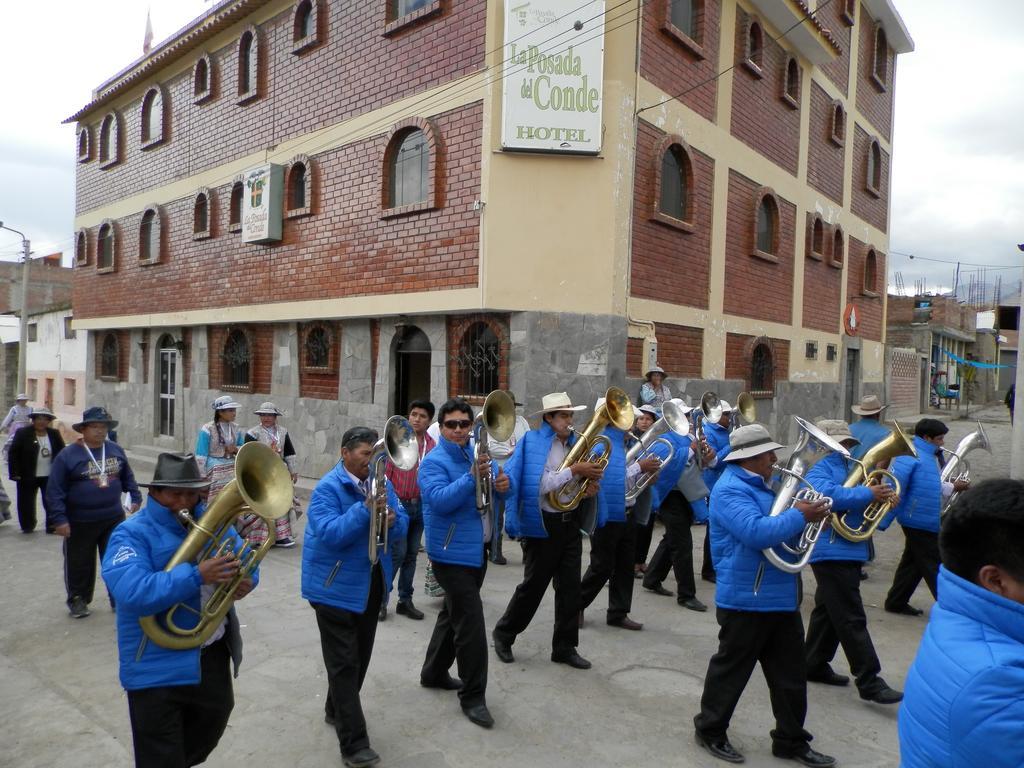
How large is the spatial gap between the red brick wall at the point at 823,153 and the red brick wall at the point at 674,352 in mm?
6021

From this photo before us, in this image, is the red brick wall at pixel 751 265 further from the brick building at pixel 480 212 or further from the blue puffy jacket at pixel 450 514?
the blue puffy jacket at pixel 450 514

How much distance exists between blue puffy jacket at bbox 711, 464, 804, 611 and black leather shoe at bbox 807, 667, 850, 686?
156 centimetres

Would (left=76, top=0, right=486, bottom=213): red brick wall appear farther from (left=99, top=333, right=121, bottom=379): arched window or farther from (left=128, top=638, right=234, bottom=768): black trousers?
(left=128, top=638, right=234, bottom=768): black trousers

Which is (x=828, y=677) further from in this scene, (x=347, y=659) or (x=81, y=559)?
(x=81, y=559)

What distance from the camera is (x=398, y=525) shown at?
14.4ft

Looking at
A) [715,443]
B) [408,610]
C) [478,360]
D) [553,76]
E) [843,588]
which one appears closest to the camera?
[843,588]

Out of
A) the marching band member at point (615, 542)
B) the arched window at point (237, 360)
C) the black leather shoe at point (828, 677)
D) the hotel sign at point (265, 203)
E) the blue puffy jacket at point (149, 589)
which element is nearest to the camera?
the blue puffy jacket at point (149, 589)

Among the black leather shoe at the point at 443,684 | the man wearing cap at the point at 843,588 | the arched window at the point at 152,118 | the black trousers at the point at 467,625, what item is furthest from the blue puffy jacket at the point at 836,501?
the arched window at the point at 152,118

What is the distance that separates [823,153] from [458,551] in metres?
15.3

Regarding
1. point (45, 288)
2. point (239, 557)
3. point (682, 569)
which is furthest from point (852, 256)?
point (45, 288)

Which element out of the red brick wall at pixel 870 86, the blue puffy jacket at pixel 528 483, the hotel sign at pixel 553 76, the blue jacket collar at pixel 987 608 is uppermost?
the red brick wall at pixel 870 86

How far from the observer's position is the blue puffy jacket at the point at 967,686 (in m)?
1.60

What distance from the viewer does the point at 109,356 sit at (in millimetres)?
20406

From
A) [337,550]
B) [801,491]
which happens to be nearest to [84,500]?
[337,550]
